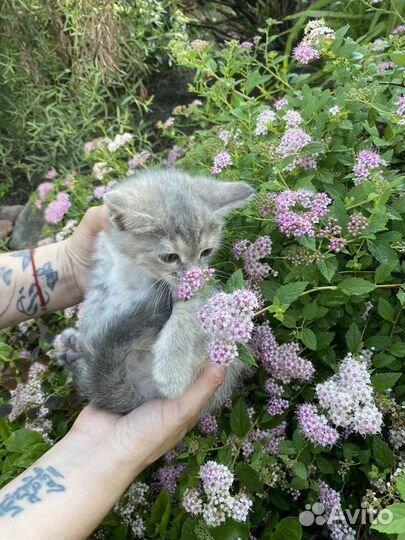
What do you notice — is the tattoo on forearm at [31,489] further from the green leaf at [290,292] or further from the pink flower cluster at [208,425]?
the green leaf at [290,292]

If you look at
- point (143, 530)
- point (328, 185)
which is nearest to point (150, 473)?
point (143, 530)

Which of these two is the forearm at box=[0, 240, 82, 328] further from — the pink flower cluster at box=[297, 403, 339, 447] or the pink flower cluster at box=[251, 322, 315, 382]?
the pink flower cluster at box=[297, 403, 339, 447]

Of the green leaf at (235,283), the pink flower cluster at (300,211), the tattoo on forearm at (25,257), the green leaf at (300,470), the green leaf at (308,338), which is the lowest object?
the green leaf at (300,470)

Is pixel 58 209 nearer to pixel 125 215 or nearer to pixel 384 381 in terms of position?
pixel 125 215

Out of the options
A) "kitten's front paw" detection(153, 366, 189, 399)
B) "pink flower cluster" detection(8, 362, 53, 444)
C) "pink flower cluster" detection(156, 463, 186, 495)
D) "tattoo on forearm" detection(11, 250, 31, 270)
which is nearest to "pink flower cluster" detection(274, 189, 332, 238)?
"kitten's front paw" detection(153, 366, 189, 399)

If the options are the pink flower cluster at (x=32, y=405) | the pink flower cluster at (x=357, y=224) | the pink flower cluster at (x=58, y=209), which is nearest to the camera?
the pink flower cluster at (x=357, y=224)

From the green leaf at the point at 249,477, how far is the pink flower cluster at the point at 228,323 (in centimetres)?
27

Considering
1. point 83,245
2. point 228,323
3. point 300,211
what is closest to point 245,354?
point 228,323

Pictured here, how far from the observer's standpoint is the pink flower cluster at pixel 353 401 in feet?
2.83

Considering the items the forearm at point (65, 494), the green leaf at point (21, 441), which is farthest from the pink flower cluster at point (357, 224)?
the green leaf at point (21, 441)

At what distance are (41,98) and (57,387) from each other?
1.94 meters

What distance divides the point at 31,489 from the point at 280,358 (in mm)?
607

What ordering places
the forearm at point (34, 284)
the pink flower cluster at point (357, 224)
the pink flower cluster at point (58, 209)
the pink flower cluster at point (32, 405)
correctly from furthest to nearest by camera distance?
the pink flower cluster at point (58, 209)
the forearm at point (34, 284)
the pink flower cluster at point (32, 405)
the pink flower cluster at point (357, 224)

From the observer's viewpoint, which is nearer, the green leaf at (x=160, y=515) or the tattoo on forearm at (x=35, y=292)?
the green leaf at (x=160, y=515)
